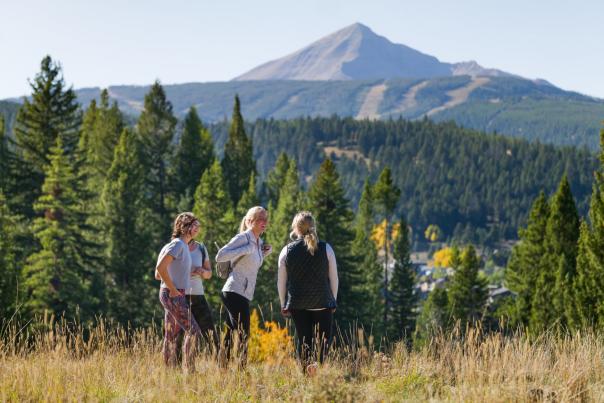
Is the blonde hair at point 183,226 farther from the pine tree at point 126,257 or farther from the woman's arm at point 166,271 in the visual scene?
the pine tree at point 126,257

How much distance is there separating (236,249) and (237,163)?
58.7m

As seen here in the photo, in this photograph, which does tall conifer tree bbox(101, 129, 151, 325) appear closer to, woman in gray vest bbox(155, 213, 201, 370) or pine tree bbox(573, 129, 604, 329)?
pine tree bbox(573, 129, 604, 329)

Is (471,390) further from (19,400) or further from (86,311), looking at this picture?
(86,311)

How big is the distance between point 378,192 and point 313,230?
171ft

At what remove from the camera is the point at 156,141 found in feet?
187

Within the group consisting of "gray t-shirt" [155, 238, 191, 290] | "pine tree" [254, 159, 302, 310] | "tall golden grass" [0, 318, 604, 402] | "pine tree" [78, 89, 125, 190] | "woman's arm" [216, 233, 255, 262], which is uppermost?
"pine tree" [78, 89, 125, 190]

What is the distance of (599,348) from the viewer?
736 centimetres

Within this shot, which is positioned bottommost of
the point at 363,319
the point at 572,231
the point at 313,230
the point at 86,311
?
the point at 363,319

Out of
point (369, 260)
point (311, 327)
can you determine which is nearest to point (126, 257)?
point (369, 260)

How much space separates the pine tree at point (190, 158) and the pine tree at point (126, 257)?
15137 mm

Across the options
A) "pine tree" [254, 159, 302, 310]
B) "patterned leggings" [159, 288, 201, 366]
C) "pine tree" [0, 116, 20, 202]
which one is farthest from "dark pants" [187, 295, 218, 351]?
"pine tree" [0, 116, 20, 202]

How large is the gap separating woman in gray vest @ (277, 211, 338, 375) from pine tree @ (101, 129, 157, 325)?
31.7m

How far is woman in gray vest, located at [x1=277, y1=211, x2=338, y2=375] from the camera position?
303 inches

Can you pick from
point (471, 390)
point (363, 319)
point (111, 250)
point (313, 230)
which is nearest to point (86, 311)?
point (111, 250)
